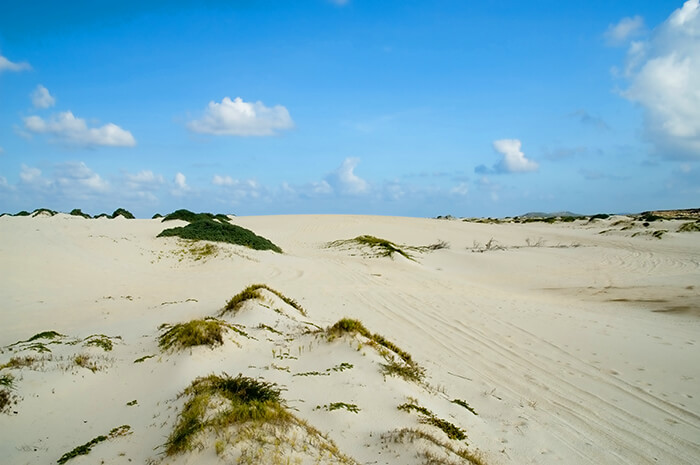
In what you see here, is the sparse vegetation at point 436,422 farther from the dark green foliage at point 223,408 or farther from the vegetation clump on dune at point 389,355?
the dark green foliage at point 223,408

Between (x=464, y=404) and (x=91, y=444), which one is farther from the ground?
(x=91, y=444)

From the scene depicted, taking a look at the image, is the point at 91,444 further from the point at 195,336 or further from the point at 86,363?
the point at 195,336

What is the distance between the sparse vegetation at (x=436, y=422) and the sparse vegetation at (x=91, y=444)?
2450 millimetres

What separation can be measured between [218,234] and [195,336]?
1314 cm

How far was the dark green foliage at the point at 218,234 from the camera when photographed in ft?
55.8

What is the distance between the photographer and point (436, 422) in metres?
3.82

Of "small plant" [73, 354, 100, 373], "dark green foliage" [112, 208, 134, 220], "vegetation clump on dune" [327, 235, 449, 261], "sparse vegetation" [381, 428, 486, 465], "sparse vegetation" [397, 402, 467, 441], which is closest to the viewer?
"sparse vegetation" [381, 428, 486, 465]

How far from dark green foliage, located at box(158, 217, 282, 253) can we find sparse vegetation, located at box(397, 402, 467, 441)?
1430 cm

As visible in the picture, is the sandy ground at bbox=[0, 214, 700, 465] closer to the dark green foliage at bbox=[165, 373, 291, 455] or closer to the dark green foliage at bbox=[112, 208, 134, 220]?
the dark green foliage at bbox=[165, 373, 291, 455]

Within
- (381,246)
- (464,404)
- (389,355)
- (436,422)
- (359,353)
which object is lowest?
(464,404)

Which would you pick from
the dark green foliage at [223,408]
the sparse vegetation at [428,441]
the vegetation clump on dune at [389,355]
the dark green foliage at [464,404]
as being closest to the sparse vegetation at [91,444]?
the dark green foliage at [223,408]

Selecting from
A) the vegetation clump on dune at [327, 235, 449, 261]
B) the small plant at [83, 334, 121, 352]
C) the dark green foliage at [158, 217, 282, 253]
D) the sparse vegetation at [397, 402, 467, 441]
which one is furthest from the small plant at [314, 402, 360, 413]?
the vegetation clump on dune at [327, 235, 449, 261]

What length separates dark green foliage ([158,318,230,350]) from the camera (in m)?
4.98

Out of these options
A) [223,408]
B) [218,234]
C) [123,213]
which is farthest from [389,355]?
[123,213]
